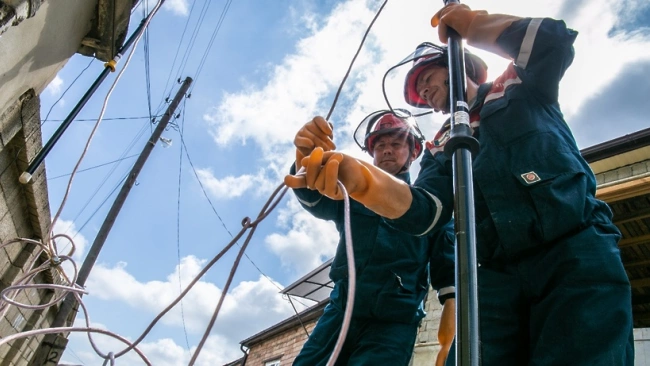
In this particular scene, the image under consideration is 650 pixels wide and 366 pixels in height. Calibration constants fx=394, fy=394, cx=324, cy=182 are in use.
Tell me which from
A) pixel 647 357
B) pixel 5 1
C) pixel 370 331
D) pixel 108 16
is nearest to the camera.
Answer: pixel 370 331

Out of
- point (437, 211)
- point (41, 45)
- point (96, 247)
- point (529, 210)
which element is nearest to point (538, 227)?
point (529, 210)

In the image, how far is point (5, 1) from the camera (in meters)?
2.08

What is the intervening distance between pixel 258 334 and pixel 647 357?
866 cm

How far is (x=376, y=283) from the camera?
1.83 meters

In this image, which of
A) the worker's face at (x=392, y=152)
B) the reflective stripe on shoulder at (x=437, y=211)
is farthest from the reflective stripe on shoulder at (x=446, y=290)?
the reflective stripe on shoulder at (x=437, y=211)

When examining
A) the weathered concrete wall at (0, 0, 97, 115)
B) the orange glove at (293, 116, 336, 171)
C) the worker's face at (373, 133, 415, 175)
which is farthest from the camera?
the weathered concrete wall at (0, 0, 97, 115)

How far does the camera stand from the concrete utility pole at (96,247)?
4926 mm

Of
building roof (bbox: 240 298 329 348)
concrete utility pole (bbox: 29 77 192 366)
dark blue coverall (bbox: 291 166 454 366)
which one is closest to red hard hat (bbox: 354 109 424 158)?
dark blue coverall (bbox: 291 166 454 366)

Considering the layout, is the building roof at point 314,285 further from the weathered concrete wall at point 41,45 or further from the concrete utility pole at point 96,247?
the weathered concrete wall at point 41,45

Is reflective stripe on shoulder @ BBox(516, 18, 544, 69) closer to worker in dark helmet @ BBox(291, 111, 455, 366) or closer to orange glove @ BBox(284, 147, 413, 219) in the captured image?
orange glove @ BBox(284, 147, 413, 219)

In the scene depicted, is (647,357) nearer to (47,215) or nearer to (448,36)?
(448,36)

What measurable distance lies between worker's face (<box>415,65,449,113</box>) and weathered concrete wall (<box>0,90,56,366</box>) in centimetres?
294

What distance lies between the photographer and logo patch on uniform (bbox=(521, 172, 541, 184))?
1121 mm

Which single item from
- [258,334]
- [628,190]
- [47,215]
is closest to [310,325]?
[258,334]
